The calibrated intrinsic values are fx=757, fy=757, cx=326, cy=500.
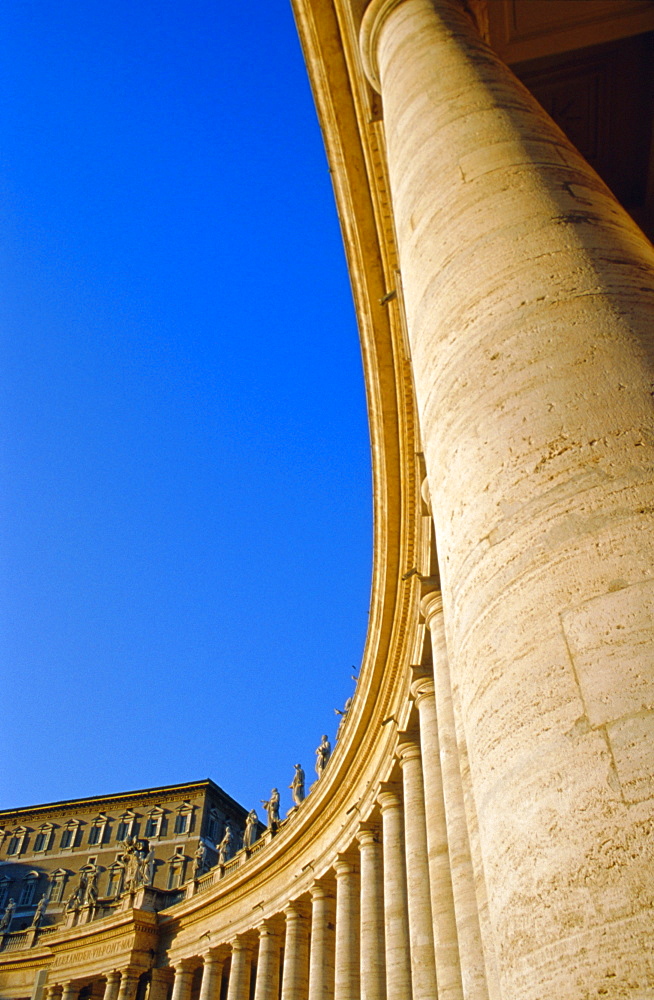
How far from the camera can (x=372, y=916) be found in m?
20.8

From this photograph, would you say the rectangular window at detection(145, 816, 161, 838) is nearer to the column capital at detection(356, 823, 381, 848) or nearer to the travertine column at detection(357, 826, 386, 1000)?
the travertine column at detection(357, 826, 386, 1000)

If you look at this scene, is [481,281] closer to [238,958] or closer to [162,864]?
[238,958]

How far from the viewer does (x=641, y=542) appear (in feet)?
11.2

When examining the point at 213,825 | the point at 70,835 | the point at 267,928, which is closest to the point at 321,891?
the point at 267,928

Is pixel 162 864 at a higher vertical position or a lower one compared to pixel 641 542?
higher

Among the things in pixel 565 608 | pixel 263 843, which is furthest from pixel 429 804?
pixel 263 843

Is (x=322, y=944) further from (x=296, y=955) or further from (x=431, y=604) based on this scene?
(x=431, y=604)

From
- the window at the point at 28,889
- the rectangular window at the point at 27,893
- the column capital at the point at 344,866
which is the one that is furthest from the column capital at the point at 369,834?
the rectangular window at the point at 27,893

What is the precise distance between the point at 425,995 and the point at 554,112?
17963mm

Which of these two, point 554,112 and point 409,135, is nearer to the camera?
point 409,135

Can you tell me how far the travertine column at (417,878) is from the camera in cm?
1573

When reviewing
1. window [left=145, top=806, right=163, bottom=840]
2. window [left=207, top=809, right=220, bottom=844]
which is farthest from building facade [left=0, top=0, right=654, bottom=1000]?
window [left=145, top=806, right=163, bottom=840]

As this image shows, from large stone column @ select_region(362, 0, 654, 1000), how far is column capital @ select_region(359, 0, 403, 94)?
462cm

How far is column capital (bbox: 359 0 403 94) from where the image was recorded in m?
10.1
